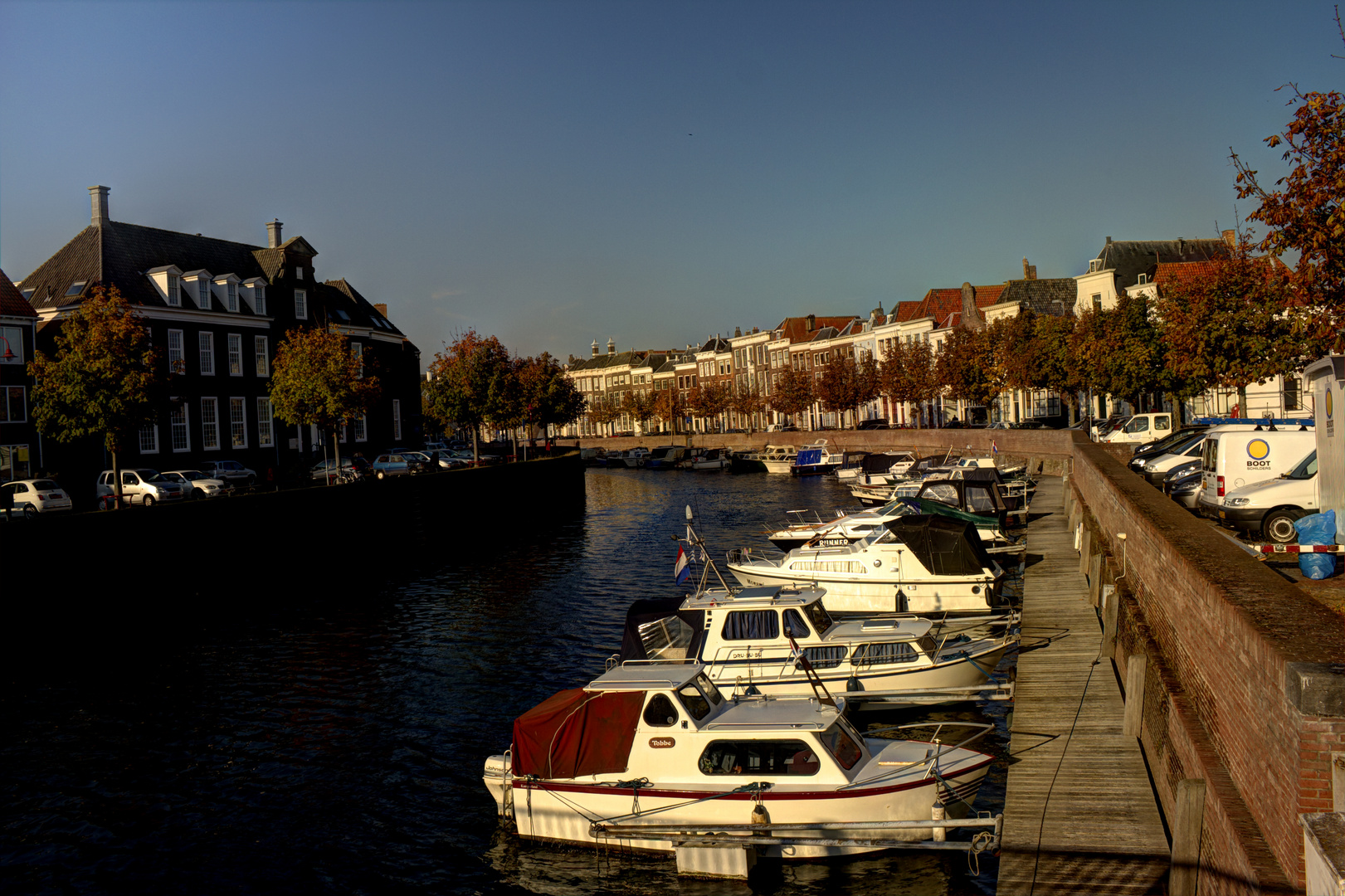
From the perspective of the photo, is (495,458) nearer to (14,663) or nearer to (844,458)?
(844,458)

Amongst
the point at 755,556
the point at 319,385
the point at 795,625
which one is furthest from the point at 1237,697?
the point at 319,385

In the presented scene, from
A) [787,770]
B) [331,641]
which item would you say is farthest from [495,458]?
[787,770]

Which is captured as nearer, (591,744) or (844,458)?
(591,744)

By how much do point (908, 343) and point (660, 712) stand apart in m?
95.3

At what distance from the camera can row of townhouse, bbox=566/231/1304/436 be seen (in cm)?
7425

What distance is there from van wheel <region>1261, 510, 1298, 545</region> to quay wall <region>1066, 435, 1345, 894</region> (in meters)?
6.55

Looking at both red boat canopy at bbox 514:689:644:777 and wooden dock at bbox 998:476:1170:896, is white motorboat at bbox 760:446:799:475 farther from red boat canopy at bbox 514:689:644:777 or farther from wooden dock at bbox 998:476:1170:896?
red boat canopy at bbox 514:689:644:777

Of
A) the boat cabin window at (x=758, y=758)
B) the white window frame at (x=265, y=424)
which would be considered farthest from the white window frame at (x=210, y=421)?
the boat cabin window at (x=758, y=758)

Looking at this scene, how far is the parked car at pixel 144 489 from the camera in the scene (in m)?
46.2

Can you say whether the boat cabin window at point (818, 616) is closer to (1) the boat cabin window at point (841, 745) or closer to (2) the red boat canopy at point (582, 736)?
(1) the boat cabin window at point (841, 745)

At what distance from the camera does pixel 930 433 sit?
84.4 metres

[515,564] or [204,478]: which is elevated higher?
[204,478]

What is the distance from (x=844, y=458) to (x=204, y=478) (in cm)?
5691

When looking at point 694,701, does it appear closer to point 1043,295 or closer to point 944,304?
point 1043,295
